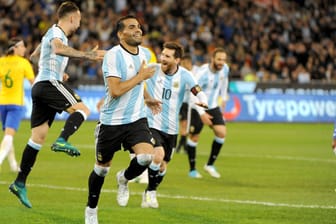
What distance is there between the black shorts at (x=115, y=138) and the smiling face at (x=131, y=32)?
924 millimetres

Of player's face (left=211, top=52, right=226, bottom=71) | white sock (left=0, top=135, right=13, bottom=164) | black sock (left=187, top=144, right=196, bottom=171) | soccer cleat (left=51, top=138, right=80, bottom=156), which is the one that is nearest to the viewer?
soccer cleat (left=51, top=138, right=80, bottom=156)

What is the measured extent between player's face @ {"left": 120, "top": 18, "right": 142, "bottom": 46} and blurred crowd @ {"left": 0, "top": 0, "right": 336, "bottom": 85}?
2163 centimetres

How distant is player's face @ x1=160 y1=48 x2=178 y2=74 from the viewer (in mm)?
13172

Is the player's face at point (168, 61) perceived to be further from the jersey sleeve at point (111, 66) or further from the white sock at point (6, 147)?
the white sock at point (6, 147)

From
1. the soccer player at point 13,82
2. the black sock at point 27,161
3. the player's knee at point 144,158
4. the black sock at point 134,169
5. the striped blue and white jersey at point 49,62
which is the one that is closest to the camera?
the player's knee at point 144,158

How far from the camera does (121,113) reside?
1045cm

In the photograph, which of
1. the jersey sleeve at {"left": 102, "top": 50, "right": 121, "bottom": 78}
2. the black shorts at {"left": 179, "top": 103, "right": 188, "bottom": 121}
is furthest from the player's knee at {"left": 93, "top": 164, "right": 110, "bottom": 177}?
the black shorts at {"left": 179, "top": 103, "right": 188, "bottom": 121}

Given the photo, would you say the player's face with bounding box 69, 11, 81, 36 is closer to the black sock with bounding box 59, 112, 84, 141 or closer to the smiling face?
the black sock with bounding box 59, 112, 84, 141

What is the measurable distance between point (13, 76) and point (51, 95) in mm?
4724

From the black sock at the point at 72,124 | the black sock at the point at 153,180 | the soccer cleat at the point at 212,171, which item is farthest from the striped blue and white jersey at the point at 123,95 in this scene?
the soccer cleat at the point at 212,171

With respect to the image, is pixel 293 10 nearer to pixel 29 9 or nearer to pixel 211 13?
pixel 211 13

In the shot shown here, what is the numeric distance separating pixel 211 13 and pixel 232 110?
8.33 metres

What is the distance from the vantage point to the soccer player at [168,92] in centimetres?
1312

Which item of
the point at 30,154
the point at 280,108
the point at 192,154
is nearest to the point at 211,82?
the point at 192,154
